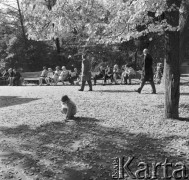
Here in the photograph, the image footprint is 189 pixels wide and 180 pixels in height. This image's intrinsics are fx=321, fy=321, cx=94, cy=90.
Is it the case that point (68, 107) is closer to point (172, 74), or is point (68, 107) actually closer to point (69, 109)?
point (69, 109)

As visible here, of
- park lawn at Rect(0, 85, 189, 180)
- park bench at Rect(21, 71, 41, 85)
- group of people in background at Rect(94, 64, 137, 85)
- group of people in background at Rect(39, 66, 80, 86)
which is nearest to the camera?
park lawn at Rect(0, 85, 189, 180)

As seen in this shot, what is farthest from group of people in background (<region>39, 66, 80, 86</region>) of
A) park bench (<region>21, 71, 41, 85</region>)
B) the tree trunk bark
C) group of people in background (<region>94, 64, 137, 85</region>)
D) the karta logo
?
the karta logo

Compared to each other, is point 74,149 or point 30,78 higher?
point 30,78

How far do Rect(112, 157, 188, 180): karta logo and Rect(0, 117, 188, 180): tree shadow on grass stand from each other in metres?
0.11

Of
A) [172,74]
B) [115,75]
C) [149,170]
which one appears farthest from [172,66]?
[115,75]

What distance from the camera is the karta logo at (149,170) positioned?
16.8 ft

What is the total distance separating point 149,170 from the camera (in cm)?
531

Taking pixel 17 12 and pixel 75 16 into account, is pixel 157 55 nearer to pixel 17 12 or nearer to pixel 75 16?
pixel 17 12

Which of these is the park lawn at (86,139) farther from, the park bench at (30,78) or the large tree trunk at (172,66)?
Result: the park bench at (30,78)

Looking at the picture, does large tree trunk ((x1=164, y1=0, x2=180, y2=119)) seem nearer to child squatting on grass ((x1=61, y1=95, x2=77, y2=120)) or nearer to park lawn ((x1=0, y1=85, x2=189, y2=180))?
park lawn ((x1=0, y1=85, x2=189, y2=180))

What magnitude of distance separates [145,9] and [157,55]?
73.7ft

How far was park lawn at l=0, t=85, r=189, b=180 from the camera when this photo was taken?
5637 millimetres

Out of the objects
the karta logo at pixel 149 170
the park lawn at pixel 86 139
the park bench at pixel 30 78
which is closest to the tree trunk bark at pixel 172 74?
the park lawn at pixel 86 139

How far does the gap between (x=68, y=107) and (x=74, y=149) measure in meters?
2.07
